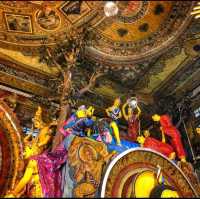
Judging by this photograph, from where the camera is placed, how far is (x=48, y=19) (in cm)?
936

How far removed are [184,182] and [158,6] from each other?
4732mm

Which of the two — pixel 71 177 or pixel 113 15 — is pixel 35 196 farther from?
pixel 113 15

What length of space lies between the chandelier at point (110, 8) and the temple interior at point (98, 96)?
0.08 feet

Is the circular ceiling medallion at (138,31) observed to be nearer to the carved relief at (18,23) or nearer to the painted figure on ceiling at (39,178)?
the carved relief at (18,23)

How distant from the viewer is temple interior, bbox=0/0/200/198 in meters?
6.47

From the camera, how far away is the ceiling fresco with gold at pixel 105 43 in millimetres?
9125

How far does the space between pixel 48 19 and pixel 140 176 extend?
5.28m

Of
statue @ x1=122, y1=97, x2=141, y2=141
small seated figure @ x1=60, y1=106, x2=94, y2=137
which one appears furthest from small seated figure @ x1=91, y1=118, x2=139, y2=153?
statue @ x1=122, y1=97, x2=141, y2=141

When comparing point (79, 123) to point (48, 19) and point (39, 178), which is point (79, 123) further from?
point (48, 19)

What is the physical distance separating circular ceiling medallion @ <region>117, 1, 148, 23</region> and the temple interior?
0.03 meters

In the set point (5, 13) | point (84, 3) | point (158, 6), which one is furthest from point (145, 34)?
point (5, 13)

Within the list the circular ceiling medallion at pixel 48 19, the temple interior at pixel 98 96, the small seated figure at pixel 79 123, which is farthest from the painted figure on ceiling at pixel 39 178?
the circular ceiling medallion at pixel 48 19

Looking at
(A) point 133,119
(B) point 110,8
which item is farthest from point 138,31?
(A) point 133,119

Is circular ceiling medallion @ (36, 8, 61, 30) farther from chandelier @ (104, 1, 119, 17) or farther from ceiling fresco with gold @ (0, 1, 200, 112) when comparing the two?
chandelier @ (104, 1, 119, 17)
